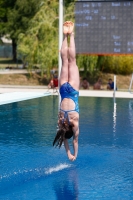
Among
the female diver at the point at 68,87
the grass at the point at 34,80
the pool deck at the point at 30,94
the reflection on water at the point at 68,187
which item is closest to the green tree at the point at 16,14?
the grass at the point at 34,80

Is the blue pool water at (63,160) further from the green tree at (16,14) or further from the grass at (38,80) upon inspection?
the green tree at (16,14)

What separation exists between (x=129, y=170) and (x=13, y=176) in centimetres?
229

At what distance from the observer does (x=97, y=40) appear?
2220 cm

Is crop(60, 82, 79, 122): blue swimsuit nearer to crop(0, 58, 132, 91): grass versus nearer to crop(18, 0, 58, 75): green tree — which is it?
crop(18, 0, 58, 75): green tree

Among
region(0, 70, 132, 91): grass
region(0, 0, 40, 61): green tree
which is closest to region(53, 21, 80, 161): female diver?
region(0, 70, 132, 91): grass

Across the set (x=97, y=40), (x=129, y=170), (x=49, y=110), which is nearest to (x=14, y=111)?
(x=49, y=110)

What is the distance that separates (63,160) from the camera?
9.93 meters

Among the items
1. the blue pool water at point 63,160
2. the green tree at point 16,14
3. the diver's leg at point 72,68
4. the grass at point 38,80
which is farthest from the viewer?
the green tree at point 16,14

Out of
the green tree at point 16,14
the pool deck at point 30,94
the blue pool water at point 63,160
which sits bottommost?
the pool deck at point 30,94

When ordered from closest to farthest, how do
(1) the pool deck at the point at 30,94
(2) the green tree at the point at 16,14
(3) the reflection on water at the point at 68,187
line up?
(3) the reflection on water at the point at 68,187 → (1) the pool deck at the point at 30,94 → (2) the green tree at the point at 16,14

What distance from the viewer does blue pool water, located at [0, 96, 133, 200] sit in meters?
7.89

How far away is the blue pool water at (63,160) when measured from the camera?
311 inches

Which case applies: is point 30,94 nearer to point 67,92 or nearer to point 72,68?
point 67,92

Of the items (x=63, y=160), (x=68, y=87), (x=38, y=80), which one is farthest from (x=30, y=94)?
(x=68, y=87)
